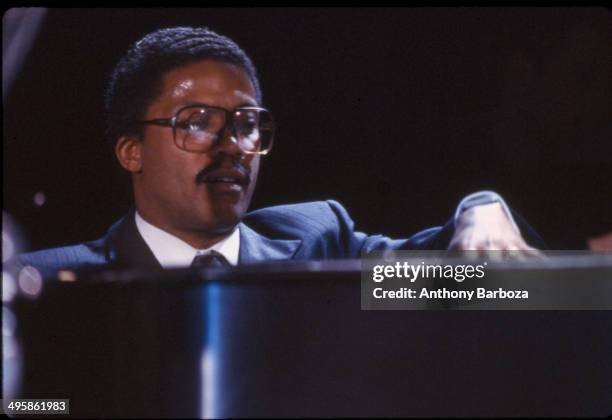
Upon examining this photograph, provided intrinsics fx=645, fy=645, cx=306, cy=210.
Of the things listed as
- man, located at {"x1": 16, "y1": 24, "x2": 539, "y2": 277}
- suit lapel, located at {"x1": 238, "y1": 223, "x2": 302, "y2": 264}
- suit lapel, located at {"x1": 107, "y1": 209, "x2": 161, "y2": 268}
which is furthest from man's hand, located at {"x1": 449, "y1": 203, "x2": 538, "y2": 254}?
suit lapel, located at {"x1": 107, "y1": 209, "x2": 161, "y2": 268}

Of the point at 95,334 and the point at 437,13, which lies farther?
the point at 437,13

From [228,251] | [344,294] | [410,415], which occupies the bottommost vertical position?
[410,415]

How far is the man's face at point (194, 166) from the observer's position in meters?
1.90

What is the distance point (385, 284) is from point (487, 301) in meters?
0.31

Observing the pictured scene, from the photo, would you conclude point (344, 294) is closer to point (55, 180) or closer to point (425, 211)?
point (425, 211)

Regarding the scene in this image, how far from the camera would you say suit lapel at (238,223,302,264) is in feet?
6.46

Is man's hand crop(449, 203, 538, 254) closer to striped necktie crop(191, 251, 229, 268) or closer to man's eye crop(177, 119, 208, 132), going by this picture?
striped necktie crop(191, 251, 229, 268)

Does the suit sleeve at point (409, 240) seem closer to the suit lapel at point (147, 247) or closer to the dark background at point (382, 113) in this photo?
the dark background at point (382, 113)

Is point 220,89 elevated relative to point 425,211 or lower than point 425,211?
elevated

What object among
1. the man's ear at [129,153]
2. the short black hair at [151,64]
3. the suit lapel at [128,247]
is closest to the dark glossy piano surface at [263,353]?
the suit lapel at [128,247]

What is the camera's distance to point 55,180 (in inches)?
77.0

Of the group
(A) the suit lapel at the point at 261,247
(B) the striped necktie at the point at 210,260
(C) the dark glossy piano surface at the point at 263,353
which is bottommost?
(C) the dark glossy piano surface at the point at 263,353

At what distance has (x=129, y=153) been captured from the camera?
195cm

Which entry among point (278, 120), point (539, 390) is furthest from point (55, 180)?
point (539, 390)
